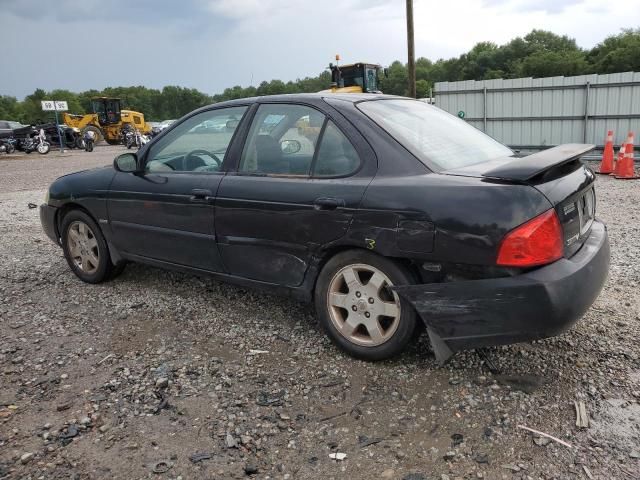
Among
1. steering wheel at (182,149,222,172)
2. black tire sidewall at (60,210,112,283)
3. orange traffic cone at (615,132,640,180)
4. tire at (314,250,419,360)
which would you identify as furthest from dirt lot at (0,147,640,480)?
orange traffic cone at (615,132,640,180)

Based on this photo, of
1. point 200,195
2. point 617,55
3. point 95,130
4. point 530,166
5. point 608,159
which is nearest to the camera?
point 530,166

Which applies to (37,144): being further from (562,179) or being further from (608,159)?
(562,179)

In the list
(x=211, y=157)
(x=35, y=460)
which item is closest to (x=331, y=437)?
(x=35, y=460)

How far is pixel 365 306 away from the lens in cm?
302

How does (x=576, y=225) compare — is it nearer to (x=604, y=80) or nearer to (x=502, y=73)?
(x=604, y=80)

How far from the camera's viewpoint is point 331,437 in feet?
8.12

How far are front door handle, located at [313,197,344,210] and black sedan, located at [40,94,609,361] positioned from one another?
1 cm

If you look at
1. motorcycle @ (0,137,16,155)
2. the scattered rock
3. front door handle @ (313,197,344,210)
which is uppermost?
motorcycle @ (0,137,16,155)

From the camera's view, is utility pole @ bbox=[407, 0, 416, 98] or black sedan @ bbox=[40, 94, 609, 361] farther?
utility pole @ bbox=[407, 0, 416, 98]

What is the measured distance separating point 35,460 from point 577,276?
269 cm

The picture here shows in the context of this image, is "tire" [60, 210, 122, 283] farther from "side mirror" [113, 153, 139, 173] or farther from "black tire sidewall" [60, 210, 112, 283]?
"side mirror" [113, 153, 139, 173]

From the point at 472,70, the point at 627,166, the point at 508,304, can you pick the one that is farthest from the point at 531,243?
the point at 472,70

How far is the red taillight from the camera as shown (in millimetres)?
2455

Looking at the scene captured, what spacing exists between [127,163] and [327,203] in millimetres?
2019
